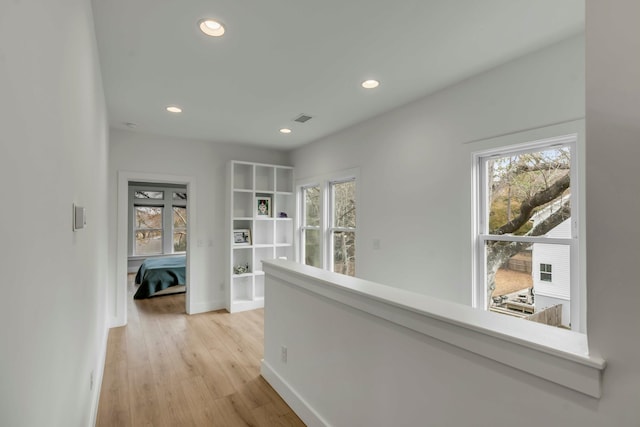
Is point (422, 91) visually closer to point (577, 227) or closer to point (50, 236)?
point (577, 227)

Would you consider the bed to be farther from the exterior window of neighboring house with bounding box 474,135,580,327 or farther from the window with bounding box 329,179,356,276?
the exterior window of neighboring house with bounding box 474,135,580,327

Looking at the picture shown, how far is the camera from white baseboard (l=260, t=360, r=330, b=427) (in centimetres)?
188

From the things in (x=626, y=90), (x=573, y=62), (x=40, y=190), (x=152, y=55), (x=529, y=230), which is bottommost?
(x=529, y=230)

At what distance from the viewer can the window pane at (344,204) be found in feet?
13.0

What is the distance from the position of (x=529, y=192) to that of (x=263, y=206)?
11.9 feet

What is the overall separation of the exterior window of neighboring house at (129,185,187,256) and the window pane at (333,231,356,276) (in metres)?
5.15

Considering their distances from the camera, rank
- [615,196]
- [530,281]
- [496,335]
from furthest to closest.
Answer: [530,281]
[496,335]
[615,196]

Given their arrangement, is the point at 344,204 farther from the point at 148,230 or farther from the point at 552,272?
the point at 148,230

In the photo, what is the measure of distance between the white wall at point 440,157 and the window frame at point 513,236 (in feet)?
0.22

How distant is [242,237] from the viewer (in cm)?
472

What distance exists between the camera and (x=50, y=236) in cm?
90

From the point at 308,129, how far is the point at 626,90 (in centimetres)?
346

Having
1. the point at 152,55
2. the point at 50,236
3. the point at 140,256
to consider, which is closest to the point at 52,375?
the point at 50,236

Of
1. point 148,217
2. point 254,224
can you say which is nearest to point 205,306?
point 254,224
